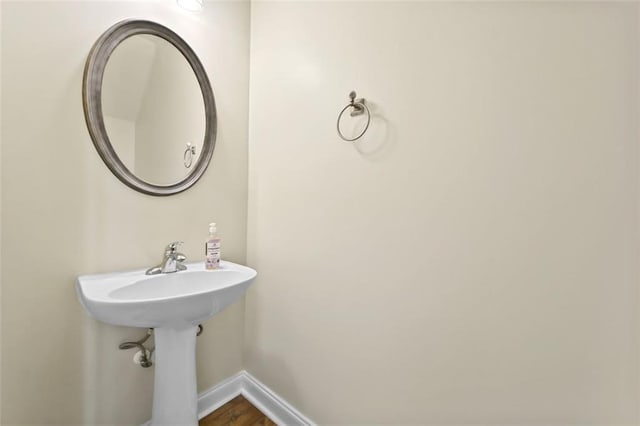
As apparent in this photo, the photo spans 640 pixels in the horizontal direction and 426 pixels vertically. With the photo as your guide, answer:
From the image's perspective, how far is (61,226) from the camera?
0.90 metres

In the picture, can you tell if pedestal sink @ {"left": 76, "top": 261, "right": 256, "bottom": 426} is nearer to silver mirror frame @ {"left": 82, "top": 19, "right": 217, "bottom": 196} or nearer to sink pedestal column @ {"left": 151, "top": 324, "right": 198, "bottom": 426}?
sink pedestal column @ {"left": 151, "top": 324, "right": 198, "bottom": 426}

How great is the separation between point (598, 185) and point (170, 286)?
4.77 ft

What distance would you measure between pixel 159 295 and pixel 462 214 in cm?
120

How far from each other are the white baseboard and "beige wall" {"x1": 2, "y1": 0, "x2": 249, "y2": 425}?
0.30 metres

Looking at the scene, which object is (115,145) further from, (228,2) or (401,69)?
(401,69)

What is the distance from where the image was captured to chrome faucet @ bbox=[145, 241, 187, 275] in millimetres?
1062

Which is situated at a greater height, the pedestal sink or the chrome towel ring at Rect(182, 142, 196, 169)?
the chrome towel ring at Rect(182, 142, 196, 169)

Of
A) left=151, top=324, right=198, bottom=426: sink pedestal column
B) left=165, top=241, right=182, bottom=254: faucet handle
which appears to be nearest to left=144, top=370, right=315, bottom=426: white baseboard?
left=151, top=324, right=198, bottom=426: sink pedestal column

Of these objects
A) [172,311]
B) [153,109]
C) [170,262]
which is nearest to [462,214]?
[172,311]

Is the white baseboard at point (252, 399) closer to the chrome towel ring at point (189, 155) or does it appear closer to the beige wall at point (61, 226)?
the beige wall at point (61, 226)

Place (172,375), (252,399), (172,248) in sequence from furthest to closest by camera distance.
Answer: (252,399)
(172,248)
(172,375)

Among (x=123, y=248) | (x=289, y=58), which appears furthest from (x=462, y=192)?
(x=123, y=248)

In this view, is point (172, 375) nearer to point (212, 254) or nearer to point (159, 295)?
point (159, 295)

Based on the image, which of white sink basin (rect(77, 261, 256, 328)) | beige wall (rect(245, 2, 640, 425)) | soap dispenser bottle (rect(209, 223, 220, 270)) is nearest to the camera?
beige wall (rect(245, 2, 640, 425))
